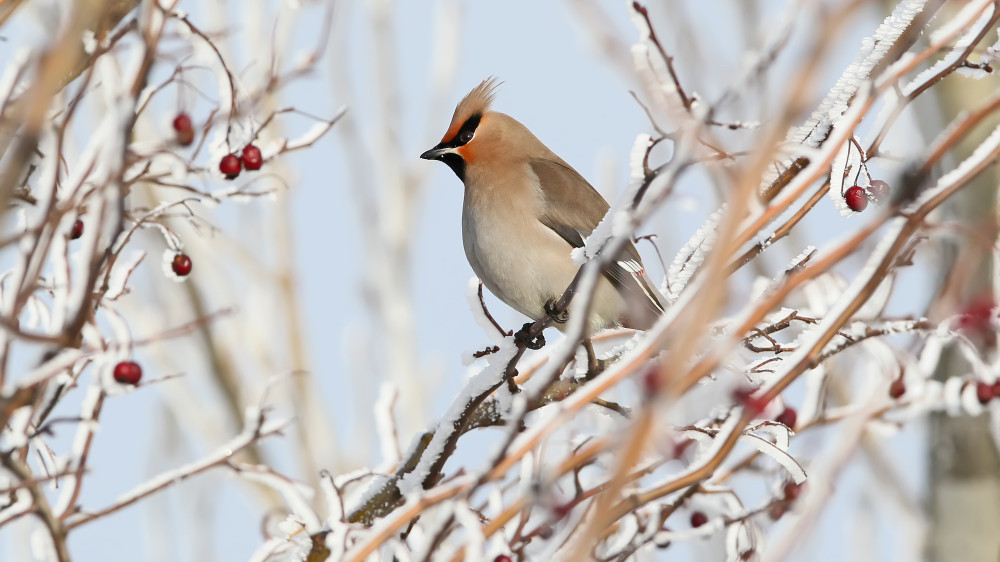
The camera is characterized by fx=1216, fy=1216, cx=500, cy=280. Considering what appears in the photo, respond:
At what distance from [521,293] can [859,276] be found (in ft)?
6.28

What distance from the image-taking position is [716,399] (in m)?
2.55

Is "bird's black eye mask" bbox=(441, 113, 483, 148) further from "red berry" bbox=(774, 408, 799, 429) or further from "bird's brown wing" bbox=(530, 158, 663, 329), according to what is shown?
"red berry" bbox=(774, 408, 799, 429)

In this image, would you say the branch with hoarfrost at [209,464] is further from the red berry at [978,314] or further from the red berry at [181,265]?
the red berry at [978,314]

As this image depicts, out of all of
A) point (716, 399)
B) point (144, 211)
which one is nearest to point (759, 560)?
point (716, 399)

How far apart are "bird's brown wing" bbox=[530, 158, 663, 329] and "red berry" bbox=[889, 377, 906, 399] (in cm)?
65

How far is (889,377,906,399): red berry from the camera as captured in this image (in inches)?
107

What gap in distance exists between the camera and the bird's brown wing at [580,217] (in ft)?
10.5

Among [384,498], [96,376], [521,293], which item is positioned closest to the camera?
[96,376]

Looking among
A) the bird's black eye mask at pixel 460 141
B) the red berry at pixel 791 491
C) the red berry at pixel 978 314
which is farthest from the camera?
the bird's black eye mask at pixel 460 141

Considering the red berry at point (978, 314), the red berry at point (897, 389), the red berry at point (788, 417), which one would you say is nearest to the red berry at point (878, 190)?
the red berry at point (978, 314)

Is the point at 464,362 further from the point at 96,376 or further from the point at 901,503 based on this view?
the point at 901,503

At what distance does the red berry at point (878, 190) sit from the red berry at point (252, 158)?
1133 mm

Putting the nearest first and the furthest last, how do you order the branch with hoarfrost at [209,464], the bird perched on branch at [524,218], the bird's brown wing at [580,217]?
the branch with hoarfrost at [209,464], the bird's brown wing at [580,217], the bird perched on branch at [524,218]

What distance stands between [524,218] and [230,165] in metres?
1.30
